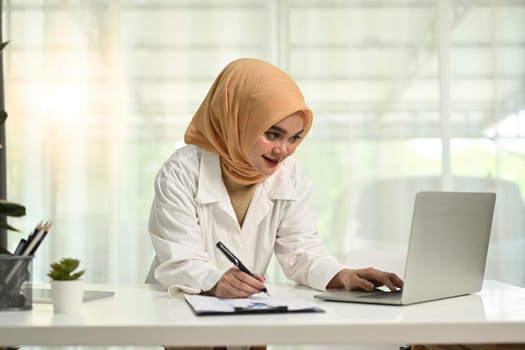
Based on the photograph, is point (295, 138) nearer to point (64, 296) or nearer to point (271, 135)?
point (271, 135)

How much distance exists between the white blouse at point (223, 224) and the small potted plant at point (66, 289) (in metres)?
0.40

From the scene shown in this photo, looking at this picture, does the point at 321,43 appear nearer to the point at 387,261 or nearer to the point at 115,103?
the point at 115,103

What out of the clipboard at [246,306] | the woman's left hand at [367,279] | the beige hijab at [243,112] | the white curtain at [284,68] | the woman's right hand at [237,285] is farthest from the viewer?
the white curtain at [284,68]

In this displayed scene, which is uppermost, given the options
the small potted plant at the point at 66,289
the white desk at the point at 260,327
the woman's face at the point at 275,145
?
the woman's face at the point at 275,145

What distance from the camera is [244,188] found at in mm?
2211

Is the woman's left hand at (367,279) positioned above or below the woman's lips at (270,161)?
below

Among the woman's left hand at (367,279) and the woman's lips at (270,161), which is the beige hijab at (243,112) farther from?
the woman's left hand at (367,279)

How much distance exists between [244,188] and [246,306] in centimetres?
80

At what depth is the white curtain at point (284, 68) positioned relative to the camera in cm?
405

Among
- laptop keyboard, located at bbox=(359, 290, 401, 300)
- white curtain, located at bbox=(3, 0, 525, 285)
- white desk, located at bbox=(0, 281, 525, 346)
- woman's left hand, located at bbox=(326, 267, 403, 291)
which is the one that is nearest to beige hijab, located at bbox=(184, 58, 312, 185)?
woman's left hand, located at bbox=(326, 267, 403, 291)

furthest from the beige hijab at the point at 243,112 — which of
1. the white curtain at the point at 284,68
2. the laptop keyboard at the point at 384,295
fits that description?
the white curtain at the point at 284,68

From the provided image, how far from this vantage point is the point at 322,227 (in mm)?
4059

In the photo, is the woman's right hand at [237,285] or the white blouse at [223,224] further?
the white blouse at [223,224]

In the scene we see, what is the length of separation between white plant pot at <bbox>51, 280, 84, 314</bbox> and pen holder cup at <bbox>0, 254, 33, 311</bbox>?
3.1 inches
